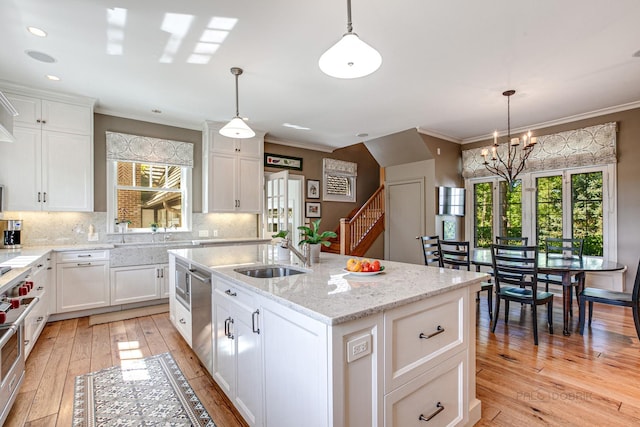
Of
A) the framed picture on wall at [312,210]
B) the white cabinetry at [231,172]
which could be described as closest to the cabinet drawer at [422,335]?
the white cabinetry at [231,172]

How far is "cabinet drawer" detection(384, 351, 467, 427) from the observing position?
4.61ft

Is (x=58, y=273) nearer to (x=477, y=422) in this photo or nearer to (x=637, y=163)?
(x=477, y=422)

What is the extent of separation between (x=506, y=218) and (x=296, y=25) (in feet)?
16.8

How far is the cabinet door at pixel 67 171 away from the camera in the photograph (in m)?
3.88

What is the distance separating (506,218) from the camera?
5.69 metres

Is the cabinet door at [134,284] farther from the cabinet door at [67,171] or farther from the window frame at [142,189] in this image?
the cabinet door at [67,171]

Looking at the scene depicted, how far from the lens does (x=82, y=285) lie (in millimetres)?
3863

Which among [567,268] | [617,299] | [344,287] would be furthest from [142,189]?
[617,299]

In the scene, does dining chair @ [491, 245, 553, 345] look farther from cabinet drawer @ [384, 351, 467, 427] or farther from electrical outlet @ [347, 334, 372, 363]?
electrical outlet @ [347, 334, 372, 363]

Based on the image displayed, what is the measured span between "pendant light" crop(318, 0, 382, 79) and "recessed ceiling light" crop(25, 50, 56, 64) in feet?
9.66

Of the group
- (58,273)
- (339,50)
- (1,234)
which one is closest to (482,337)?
(339,50)

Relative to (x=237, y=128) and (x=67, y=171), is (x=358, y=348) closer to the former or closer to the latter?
(x=237, y=128)

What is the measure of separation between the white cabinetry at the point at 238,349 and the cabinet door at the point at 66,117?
3459mm

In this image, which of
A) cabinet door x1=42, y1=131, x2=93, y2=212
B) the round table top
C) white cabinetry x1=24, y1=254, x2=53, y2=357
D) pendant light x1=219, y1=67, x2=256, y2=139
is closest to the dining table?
the round table top
